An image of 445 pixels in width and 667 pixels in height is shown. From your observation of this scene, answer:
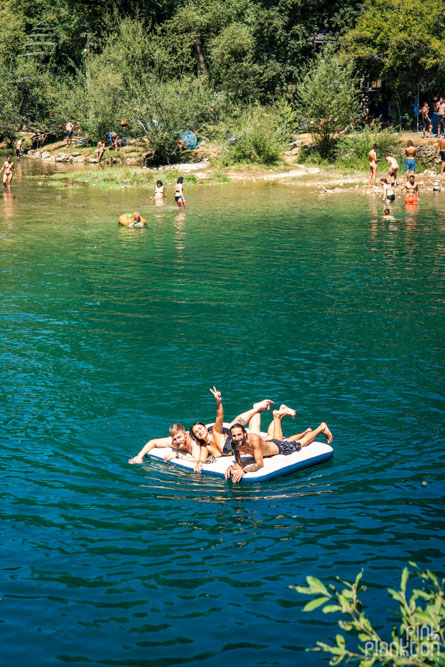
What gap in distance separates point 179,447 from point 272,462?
145cm

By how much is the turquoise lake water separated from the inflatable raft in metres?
0.17

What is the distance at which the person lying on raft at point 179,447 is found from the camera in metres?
11.1

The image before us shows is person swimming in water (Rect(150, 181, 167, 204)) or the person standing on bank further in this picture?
the person standing on bank

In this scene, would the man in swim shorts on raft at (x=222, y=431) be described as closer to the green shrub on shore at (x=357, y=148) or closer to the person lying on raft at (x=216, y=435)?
the person lying on raft at (x=216, y=435)

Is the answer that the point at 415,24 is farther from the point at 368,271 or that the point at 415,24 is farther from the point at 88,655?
the point at 88,655

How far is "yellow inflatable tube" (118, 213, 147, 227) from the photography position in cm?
3044

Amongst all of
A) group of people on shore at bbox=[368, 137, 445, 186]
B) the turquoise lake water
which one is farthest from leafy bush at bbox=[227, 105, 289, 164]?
the turquoise lake water

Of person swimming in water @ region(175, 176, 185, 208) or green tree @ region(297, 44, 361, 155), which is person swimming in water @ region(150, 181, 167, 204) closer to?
person swimming in water @ region(175, 176, 185, 208)

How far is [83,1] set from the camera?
6738 centimetres

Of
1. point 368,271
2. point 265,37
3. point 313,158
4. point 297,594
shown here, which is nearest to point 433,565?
point 297,594

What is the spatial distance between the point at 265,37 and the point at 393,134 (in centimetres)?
1390

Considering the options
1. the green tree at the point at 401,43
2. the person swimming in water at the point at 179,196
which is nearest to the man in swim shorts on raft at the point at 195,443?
the person swimming in water at the point at 179,196

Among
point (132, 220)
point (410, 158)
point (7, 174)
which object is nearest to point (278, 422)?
point (132, 220)

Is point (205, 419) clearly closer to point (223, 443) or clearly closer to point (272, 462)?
point (223, 443)
